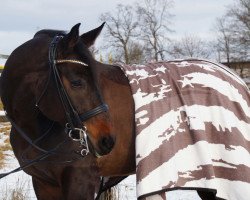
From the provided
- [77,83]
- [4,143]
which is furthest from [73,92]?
[4,143]

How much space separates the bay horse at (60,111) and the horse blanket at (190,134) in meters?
0.24

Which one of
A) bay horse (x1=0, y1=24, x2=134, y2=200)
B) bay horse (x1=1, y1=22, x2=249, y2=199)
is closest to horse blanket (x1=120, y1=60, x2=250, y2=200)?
bay horse (x1=1, y1=22, x2=249, y2=199)

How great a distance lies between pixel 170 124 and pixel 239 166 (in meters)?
0.61

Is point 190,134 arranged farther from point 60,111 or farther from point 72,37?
point 72,37

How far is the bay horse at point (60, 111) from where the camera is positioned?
307 centimetres

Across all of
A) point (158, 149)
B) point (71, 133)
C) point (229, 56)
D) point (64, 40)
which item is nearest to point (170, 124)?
point (158, 149)

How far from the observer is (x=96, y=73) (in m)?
3.12

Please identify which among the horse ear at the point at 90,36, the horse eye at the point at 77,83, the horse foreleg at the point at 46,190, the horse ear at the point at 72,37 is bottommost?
→ the horse foreleg at the point at 46,190

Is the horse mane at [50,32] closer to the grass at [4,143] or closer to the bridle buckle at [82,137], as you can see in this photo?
the bridle buckle at [82,137]

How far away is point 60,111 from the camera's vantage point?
3.13 metres

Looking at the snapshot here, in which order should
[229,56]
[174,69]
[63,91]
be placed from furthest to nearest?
[229,56] < [174,69] < [63,91]

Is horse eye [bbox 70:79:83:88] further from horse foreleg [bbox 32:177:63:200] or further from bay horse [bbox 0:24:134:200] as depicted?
horse foreleg [bbox 32:177:63:200]

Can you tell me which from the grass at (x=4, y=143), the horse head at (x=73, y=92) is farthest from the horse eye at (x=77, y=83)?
the grass at (x=4, y=143)

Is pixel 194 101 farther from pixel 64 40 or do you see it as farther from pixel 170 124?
pixel 64 40
